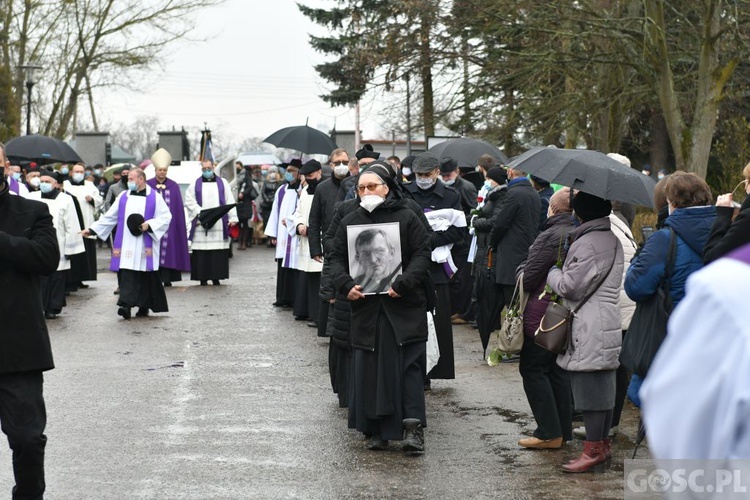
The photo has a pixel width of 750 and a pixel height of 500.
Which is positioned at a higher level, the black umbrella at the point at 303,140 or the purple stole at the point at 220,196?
the black umbrella at the point at 303,140

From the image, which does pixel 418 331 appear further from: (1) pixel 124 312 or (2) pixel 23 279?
(1) pixel 124 312

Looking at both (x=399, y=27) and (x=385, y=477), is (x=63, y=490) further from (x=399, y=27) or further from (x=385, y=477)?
(x=399, y=27)

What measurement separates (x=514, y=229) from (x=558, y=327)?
3543 mm

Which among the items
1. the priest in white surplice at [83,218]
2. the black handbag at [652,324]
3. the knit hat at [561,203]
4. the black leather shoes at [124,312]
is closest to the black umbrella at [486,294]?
the knit hat at [561,203]

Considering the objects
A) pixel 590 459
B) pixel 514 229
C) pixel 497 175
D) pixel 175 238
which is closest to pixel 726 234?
pixel 590 459

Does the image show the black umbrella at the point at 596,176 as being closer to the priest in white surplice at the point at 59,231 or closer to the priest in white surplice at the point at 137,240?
the priest in white surplice at the point at 137,240

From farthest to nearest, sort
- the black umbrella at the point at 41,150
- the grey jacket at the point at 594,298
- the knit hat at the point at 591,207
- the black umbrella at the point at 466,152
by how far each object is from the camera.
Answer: the black umbrella at the point at 41,150, the black umbrella at the point at 466,152, the knit hat at the point at 591,207, the grey jacket at the point at 594,298

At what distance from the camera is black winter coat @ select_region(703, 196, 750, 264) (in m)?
5.59

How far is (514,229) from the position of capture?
34.3 feet

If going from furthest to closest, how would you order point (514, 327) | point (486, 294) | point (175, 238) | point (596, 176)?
1. point (175, 238)
2. point (486, 294)
3. point (514, 327)
4. point (596, 176)

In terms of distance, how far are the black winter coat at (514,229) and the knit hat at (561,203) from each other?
94.3 inches

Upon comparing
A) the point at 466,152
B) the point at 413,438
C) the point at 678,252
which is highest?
the point at 466,152

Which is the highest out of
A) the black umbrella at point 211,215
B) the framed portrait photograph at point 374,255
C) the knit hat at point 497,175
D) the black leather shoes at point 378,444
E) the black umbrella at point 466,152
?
the black umbrella at point 466,152

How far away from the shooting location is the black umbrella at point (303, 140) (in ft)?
53.7
